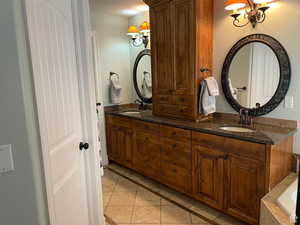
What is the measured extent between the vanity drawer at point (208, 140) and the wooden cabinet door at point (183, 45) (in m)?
0.53

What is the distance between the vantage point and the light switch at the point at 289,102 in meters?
2.13

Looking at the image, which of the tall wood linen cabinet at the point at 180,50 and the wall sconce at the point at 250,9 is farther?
the tall wood linen cabinet at the point at 180,50

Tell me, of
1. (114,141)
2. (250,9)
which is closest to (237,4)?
(250,9)

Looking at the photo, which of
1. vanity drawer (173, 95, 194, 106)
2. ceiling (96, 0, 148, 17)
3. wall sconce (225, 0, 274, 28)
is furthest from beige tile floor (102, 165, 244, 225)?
ceiling (96, 0, 148, 17)

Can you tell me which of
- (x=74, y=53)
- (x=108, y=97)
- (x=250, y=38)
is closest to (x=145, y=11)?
(x=108, y=97)

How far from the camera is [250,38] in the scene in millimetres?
2316

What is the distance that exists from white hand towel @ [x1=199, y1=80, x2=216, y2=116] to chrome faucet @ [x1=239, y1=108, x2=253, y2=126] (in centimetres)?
33

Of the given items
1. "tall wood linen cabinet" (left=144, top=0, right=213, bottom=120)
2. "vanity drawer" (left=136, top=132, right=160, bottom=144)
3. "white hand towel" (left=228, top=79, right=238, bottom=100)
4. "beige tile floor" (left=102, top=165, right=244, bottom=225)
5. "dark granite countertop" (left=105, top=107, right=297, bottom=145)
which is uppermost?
"tall wood linen cabinet" (left=144, top=0, right=213, bottom=120)

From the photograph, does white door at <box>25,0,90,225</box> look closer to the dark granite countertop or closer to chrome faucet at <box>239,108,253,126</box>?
the dark granite countertop

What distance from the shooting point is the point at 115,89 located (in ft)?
12.2

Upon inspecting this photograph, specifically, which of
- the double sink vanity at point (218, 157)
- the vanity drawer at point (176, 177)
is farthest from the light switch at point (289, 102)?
the vanity drawer at point (176, 177)

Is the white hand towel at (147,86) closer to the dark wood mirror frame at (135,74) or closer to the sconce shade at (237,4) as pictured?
the dark wood mirror frame at (135,74)

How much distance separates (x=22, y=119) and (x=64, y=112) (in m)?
0.54

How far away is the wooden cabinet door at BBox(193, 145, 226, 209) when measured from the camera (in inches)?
84.7
